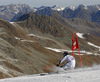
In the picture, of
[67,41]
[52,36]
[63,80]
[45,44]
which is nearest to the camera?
[63,80]

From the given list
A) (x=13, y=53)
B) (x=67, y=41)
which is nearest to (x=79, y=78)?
(x=13, y=53)

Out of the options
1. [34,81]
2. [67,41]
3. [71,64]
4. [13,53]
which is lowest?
[67,41]

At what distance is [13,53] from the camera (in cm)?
5441

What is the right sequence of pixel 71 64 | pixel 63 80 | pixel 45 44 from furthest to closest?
pixel 45 44 → pixel 71 64 → pixel 63 80

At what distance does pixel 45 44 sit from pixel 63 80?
4661 inches

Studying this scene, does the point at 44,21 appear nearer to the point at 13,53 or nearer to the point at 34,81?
the point at 13,53

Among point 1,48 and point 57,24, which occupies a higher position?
point 1,48

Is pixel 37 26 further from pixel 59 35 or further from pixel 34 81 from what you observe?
pixel 34 81

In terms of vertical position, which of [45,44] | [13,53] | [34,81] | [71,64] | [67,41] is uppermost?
Result: [34,81]

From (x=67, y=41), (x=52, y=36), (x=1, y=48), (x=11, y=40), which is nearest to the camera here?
(x=1, y=48)

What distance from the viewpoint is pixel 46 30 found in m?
182

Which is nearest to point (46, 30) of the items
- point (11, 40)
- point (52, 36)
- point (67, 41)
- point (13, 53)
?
point (52, 36)

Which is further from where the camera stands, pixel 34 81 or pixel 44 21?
pixel 44 21

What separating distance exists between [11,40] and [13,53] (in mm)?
12276
